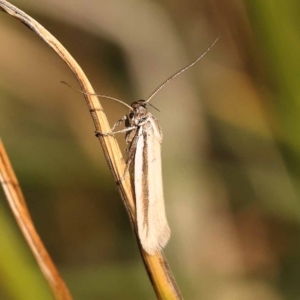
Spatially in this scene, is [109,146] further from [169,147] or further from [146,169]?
[169,147]

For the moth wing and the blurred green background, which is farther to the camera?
the blurred green background

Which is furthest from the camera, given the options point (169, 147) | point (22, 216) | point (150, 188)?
point (169, 147)

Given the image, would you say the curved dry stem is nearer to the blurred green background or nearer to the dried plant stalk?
the dried plant stalk

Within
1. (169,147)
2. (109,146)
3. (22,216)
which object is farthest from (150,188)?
(169,147)

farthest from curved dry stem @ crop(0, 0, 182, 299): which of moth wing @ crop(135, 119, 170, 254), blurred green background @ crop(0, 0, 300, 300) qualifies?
blurred green background @ crop(0, 0, 300, 300)

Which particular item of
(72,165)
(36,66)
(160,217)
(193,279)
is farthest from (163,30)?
(193,279)

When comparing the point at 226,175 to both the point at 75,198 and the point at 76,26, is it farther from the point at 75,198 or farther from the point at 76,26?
the point at 76,26
